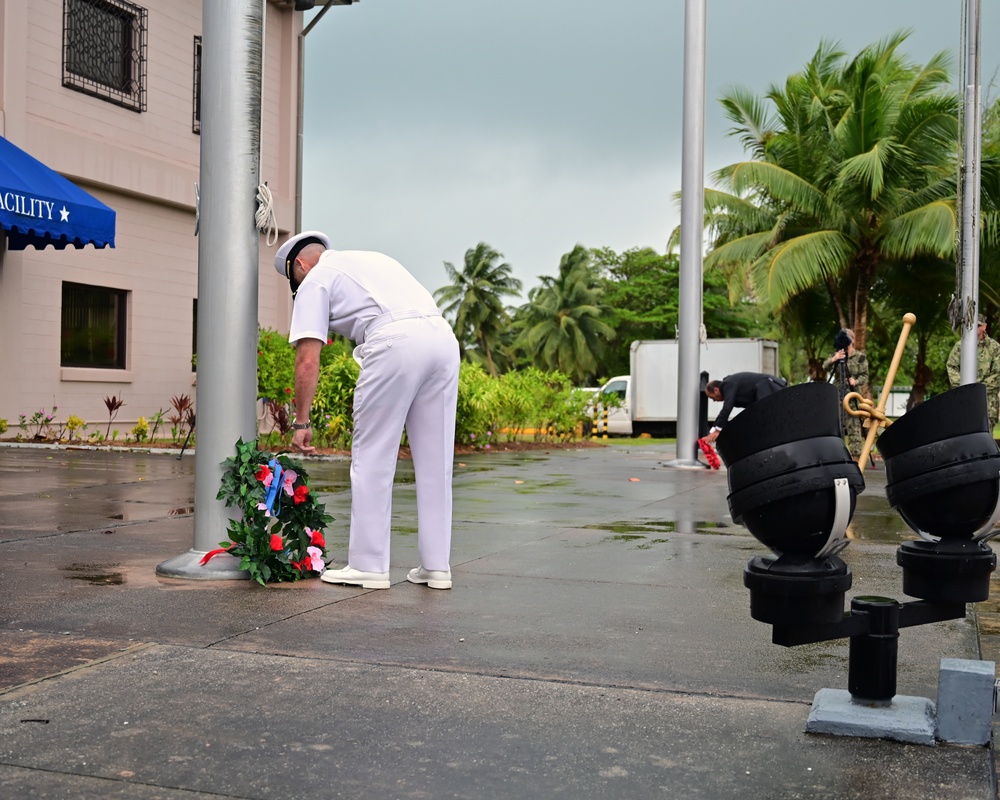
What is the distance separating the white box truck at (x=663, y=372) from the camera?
117 feet

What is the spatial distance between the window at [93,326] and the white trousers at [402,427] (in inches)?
505

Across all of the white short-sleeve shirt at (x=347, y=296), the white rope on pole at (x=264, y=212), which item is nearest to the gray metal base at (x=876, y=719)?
the white short-sleeve shirt at (x=347, y=296)

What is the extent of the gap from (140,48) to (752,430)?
56.9 feet

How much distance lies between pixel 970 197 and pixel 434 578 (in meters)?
15.7

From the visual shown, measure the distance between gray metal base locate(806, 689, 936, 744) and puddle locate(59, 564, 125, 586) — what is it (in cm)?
351

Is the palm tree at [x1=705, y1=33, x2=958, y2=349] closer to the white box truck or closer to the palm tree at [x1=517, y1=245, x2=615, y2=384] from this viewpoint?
the white box truck

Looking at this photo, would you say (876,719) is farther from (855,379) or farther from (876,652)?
(855,379)

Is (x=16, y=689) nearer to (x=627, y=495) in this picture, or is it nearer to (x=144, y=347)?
(x=627, y=495)

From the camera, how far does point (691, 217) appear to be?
664 inches

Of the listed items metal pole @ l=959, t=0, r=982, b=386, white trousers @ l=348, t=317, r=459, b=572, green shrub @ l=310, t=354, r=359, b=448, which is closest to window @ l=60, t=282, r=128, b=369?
green shrub @ l=310, t=354, r=359, b=448

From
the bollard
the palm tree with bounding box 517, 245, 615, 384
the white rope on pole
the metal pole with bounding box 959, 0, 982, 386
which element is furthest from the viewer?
the palm tree with bounding box 517, 245, 615, 384

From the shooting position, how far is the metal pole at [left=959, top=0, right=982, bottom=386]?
1856 cm

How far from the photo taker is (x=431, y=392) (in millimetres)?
5711

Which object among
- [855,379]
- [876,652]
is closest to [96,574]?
[876,652]
